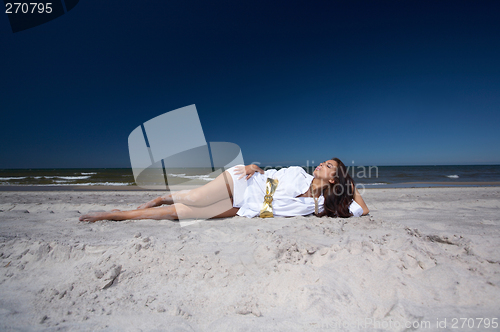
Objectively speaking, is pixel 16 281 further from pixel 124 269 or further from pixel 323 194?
pixel 323 194

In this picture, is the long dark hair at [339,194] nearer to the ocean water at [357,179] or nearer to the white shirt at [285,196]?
the white shirt at [285,196]

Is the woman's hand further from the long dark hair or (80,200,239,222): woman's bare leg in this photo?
the long dark hair

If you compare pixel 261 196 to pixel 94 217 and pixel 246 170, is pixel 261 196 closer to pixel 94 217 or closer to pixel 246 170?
pixel 246 170

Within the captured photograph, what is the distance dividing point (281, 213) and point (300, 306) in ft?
6.23

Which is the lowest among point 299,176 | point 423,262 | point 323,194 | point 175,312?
point 175,312

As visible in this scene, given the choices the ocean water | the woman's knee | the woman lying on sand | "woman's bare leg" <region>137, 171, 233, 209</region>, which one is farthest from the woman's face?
the ocean water

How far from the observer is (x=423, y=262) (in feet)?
5.12

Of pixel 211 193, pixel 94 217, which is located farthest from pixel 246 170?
pixel 94 217

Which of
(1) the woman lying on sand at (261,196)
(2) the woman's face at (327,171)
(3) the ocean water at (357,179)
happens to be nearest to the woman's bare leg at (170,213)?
(1) the woman lying on sand at (261,196)

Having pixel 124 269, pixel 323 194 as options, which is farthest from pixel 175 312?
pixel 323 194

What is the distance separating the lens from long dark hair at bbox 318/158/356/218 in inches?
116

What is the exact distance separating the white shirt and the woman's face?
18cm

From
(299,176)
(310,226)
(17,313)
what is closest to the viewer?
(17,313)

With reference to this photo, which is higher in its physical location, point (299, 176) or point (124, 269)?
point (299, 176)
